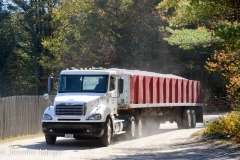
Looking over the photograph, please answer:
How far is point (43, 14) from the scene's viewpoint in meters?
62.2

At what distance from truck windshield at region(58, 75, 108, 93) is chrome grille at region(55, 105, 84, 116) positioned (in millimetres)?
1280

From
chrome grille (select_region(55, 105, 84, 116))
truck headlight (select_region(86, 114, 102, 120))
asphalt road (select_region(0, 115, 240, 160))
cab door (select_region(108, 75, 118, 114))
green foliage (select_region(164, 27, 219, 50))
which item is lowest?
asphalt road (select_region(0, 115, 240, 160))

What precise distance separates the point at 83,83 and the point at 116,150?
369 centimetres

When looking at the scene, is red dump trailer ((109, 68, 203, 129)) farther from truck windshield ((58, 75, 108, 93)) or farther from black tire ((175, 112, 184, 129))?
truck windshield ((58, 75, 108, 93))

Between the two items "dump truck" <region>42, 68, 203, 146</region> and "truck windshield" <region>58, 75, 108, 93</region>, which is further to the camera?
"truck windshield" <region>58, 75, 108, 93</region>

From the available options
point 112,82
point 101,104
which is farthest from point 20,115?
point 101,104

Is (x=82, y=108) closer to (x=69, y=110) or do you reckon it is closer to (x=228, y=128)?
(x=69, y=110)

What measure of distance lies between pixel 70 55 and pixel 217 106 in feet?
50.8

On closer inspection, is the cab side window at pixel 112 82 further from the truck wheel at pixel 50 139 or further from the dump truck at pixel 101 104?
the truck wheel at pixel 50 139

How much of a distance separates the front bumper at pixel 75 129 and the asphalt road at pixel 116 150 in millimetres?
505

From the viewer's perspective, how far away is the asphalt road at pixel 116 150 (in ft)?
56.5

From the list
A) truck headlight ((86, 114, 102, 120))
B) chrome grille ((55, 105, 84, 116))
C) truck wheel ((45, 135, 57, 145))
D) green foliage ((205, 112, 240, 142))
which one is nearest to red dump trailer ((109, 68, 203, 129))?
truck headlight ((86, 114, 102, 120))

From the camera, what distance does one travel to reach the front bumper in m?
20.6

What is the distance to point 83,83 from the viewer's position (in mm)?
22281
